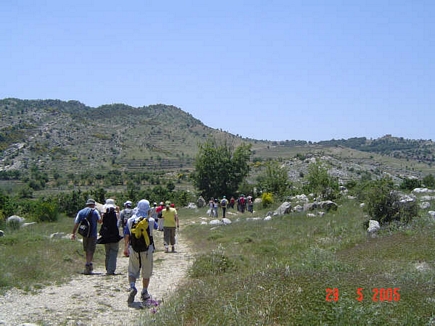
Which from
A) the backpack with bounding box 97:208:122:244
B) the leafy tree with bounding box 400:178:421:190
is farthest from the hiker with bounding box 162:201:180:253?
the leafy tree with bounding box 400:178:421:190

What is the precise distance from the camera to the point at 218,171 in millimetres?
51969

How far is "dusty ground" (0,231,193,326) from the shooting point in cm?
696

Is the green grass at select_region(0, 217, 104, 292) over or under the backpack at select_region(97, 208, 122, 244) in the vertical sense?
under

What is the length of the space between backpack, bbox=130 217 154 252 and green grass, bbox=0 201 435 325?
1.17 meters

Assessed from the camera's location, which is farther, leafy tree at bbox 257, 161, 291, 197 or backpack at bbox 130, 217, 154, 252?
leafy tree at bbox 257, 161, 291, 197

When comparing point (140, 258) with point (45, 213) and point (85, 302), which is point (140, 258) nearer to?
point (85, 302)

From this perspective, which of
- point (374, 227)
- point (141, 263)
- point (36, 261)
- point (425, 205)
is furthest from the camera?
point (425, 205)

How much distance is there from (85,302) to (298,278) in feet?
14.0

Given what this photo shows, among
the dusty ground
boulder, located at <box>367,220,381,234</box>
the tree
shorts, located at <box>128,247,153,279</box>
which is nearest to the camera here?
the dusty ground

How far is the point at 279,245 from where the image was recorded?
13789mm

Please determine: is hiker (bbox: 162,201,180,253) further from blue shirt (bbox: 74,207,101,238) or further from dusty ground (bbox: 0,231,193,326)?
blue shirt (bbox: 74,207,101,238)

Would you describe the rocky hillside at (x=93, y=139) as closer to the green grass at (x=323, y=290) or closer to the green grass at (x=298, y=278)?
the green grass at (x=298, y=278)

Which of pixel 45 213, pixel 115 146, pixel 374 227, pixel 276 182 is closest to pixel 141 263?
pixel 374 227

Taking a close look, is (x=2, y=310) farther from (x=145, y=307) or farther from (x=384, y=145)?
(x=384, y=145)
